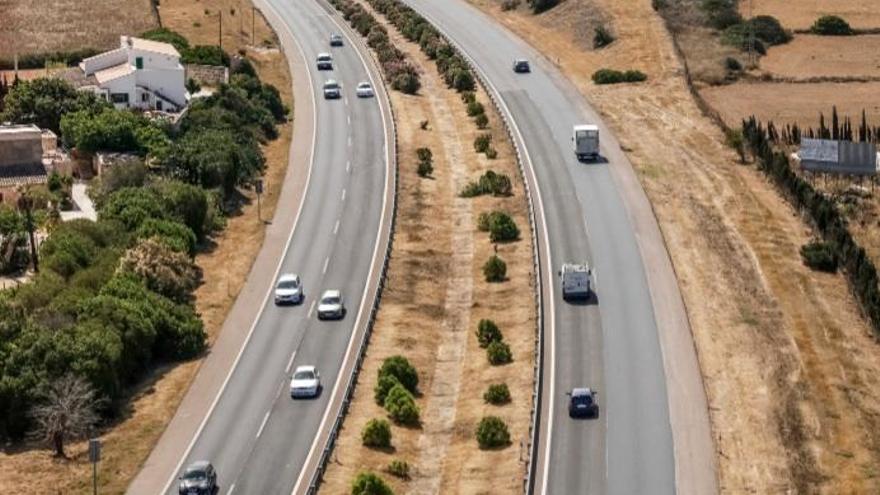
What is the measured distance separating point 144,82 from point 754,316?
5590 centimetres

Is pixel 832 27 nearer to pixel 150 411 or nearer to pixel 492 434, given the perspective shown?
pixel 492 434

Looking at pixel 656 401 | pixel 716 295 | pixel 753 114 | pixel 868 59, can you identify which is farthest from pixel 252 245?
pixel 868 59

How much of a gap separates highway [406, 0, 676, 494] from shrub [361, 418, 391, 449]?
6.25m

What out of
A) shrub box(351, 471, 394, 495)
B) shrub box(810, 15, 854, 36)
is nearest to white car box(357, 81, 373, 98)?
shrub box(810, 15, 854, 36)

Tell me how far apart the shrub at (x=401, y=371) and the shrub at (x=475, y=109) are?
5590 centimetres

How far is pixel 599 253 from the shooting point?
9481 centimetres

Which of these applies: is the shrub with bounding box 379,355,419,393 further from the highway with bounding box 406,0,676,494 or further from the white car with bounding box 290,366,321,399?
the highway with bounding box 406,0,676,494

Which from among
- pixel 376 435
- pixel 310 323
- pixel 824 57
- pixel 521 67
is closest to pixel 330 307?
pixel 310 323

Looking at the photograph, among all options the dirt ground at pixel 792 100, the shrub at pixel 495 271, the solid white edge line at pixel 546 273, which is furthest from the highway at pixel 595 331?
the dirt ground at pixel 792 100

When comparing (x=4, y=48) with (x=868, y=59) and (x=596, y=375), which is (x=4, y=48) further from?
(x=596, y=375)

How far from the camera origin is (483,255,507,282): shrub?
93.6 metres

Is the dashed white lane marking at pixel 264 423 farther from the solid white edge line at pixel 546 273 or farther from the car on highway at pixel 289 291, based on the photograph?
the car on highway at pixel 289 291

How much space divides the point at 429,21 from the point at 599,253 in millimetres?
75811

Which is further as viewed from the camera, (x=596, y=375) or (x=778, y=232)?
(x=778, y=232)
